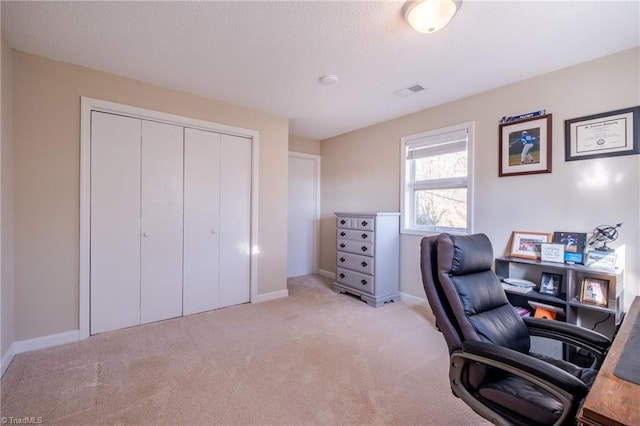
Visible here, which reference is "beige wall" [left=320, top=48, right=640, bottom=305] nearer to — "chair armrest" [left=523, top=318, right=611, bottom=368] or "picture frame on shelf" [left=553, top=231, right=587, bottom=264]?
"picture frame on shelf" [left=553, top=231, right=587, bottom=264]

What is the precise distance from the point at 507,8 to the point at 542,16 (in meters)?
0.27

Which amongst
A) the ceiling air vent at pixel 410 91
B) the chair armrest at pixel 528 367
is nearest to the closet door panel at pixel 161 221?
the ceiling air vent at pixel 410 91

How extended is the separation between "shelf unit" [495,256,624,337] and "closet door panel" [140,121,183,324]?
3.18m

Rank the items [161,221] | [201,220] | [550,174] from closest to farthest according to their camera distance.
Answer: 1. [550,174]
2. [161,221]
3. [201,220]

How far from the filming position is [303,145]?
4.92 metres

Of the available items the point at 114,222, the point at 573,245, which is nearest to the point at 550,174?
the point at 573,245

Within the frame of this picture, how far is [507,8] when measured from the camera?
5.66 feet

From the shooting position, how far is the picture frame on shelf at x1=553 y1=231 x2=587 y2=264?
2244 mm

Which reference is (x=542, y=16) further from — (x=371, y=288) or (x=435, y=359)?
(x=371, y=288)

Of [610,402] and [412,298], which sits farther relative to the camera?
[412,298]

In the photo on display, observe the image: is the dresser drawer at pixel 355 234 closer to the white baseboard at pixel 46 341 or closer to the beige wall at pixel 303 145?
the beige wall at pixel 303 145

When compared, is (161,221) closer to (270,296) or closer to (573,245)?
(270,296)

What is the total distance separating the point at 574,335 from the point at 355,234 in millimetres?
2498
